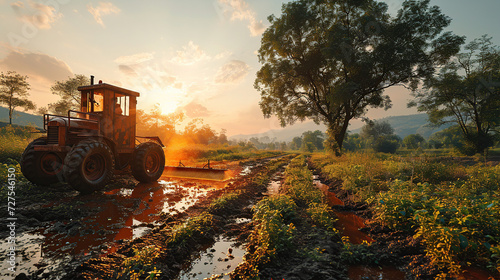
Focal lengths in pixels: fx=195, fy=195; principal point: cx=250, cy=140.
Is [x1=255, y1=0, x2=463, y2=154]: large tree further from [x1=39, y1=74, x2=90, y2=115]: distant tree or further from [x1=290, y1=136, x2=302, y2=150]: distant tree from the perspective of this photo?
[x1=290, y1=136, x2=302, y2=150]: distant tree

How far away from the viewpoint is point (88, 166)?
615 cm

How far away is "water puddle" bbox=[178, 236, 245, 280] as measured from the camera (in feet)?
9.46

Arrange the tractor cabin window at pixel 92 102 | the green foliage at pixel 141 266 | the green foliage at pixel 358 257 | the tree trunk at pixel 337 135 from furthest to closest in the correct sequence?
the tree trunk at pixel 337 135 → the tractor cabin window at pixel 92 102 → the green foliage at pixel 358 257 → the green foliage at pixel 141 266

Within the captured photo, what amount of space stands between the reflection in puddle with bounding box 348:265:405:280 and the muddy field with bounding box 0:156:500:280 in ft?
0.05

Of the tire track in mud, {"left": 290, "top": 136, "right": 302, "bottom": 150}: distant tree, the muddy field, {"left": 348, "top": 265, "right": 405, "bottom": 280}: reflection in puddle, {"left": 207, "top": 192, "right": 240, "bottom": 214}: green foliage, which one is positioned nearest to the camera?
the tire track in mud

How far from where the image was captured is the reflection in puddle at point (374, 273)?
9.52 feet

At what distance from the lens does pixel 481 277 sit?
2.70m

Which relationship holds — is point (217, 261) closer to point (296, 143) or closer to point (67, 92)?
point (67, 92)

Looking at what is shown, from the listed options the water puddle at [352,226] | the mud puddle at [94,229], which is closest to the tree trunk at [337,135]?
the water puddle at [352,226]

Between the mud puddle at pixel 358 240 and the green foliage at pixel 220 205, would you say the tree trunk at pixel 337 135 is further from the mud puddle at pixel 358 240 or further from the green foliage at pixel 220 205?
the green foliage at pixel 220 205

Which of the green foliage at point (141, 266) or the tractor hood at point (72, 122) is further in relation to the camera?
the tractor hood at point (72, 122)

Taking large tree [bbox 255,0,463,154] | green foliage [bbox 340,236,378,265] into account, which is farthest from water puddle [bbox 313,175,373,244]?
large tree [bbox 255,0,463,154]

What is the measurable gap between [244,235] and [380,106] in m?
22.7

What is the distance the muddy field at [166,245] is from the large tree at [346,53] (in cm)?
1596
